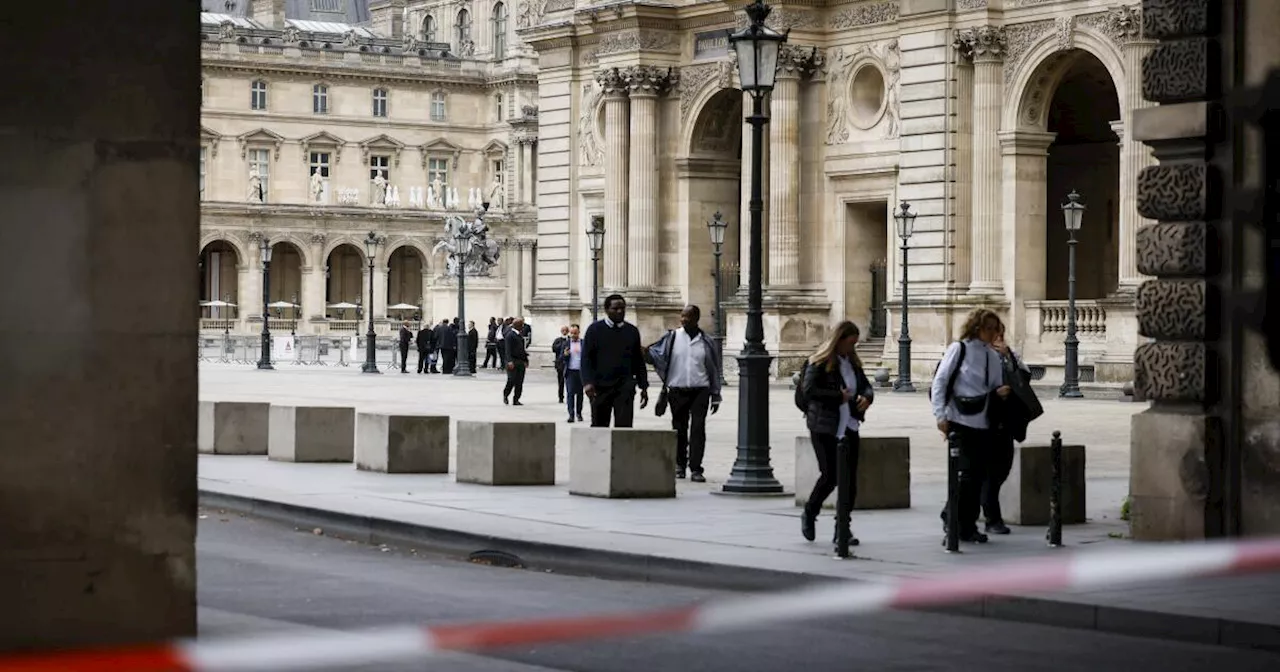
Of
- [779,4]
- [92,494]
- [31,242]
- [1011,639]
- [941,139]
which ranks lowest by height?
[1011,639]

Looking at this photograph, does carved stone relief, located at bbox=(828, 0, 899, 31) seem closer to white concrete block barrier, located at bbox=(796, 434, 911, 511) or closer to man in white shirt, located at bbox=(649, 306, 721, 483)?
man in white shirt, located at bbox=(649, 306, 721, 483)

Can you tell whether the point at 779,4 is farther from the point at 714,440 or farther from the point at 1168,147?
the point at 1168,147

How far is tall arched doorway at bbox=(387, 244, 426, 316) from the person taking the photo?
445 ft

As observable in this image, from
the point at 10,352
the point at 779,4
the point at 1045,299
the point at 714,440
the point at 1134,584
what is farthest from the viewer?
the point at 779,4

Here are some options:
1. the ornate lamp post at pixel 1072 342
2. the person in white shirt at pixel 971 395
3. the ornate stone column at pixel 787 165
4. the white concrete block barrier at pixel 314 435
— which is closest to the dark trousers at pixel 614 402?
the white concrete block barrier at pixel 314 435

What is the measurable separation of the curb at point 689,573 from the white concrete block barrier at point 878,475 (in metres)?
3.70

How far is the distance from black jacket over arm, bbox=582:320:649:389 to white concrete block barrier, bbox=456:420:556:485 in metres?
0.91

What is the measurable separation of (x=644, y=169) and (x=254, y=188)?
227 ft

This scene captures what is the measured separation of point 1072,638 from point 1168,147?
5.66m

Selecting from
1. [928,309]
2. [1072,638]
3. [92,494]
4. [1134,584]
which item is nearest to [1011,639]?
[1072,638]

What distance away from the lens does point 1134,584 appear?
1552 cm

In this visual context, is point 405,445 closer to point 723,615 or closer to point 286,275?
point 723,615

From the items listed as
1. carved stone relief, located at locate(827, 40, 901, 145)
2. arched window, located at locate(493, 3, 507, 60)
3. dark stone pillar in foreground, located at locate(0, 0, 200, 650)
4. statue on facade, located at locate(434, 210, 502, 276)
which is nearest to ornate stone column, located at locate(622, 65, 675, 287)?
carved stone relief, located at locate(827, 40, 901, 145)

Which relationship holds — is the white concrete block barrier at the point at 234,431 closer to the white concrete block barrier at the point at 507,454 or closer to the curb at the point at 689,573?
the white concrete block barrier at the point at 507,454
